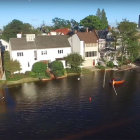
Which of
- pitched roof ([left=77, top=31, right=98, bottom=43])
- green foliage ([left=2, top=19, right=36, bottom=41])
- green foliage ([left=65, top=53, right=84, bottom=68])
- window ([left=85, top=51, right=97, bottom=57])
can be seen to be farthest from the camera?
green foliage ([left=2, top=19, right=36, bottom=41])

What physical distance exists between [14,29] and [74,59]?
76030mm

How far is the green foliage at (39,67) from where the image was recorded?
66062mm

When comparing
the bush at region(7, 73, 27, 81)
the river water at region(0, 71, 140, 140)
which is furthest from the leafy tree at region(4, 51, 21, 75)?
the river water at region(0, 71, 140, 140)

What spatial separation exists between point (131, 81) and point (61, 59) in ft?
76.5

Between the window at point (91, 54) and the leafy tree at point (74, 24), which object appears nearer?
the window at point (91, 54)

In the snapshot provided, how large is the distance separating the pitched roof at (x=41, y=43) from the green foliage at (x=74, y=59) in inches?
230

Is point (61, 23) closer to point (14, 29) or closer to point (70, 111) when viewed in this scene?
point (14, 29)

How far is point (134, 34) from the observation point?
8112cm

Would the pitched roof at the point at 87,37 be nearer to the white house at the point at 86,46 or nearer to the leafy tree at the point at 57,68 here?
the white house at the point at 86,46

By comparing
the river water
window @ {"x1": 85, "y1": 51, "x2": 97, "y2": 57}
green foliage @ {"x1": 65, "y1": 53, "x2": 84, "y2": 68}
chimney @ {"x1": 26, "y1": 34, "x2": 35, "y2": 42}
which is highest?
chimney @ {"x1": 26, "y1": 34, "x2": 35, "y2": 42}

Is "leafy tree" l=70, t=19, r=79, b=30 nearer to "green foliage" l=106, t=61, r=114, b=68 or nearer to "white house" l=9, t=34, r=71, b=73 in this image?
"white house" l=9, t=34, r=71, b=73

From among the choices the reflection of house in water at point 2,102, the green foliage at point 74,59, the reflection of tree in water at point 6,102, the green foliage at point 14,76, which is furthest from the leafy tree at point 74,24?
the reflection of tree in water at point 6,102

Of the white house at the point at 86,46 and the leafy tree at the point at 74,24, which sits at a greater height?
the leafy tree at the point at 74,24

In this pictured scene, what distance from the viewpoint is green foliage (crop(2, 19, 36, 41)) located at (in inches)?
5207
